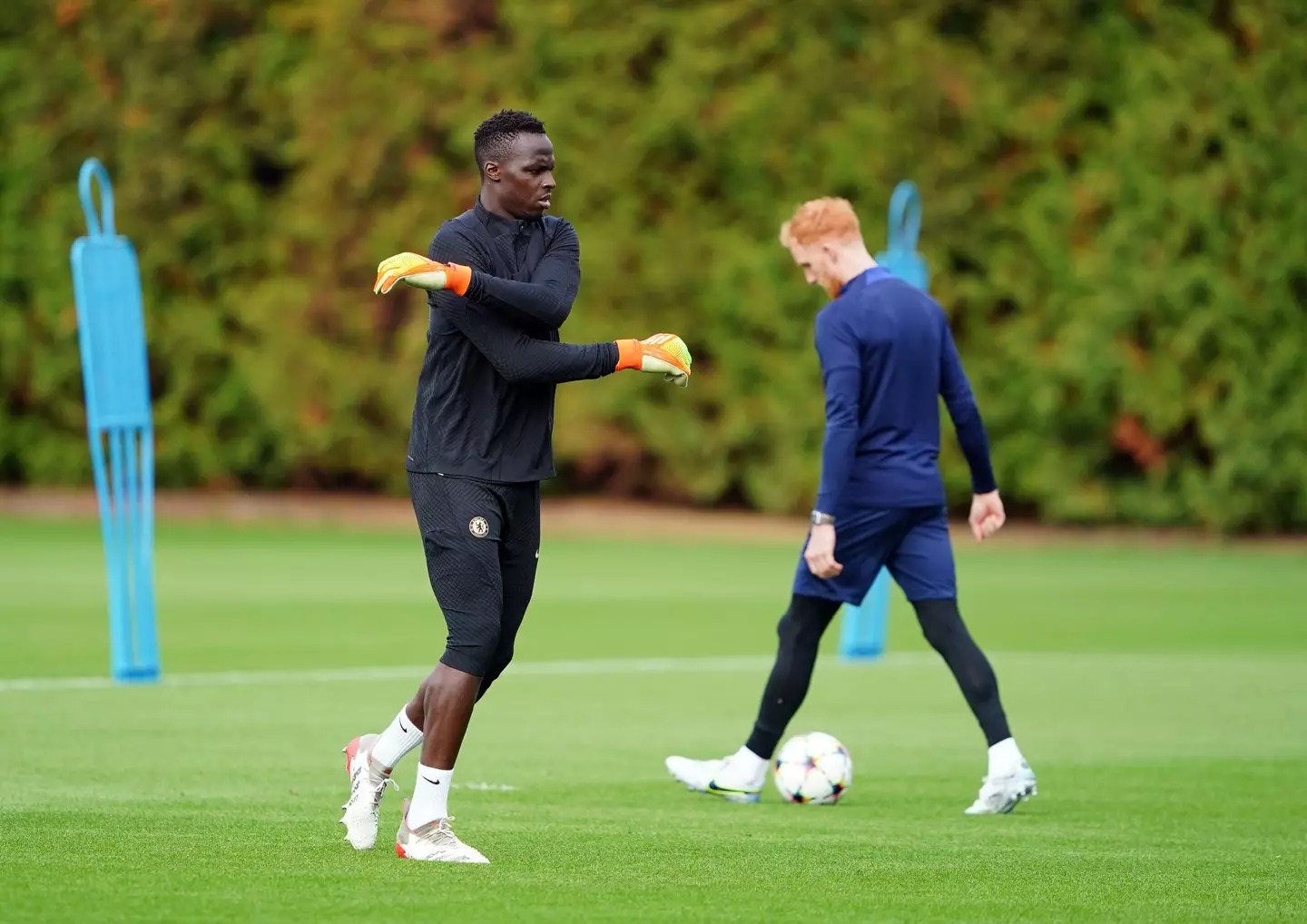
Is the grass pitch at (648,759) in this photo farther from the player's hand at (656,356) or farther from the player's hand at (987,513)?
the player's hand at (656,356)

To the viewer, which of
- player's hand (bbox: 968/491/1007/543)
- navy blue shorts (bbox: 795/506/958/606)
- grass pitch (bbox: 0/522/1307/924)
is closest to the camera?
grass pitch (bbox: 0/522/1307/924)

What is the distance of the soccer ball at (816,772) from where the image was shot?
24.9 ft

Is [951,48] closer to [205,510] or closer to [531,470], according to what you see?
[205,510]

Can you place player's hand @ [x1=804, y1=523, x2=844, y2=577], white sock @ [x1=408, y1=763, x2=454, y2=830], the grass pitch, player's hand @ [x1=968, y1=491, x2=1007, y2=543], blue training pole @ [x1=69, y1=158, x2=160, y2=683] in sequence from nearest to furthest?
1. the grass pitch
2. white sock @ [x1=408, y1=763, x2=454, y2=830]
3. player's hand @ [x1=804, y1=523, x2=844, y2=577]
4. player's hand @ [x1=968, y1=491, x2=1007, y2=543]
5. blue training pole @ [x1=69, y1=158, x2=160, y2=683]

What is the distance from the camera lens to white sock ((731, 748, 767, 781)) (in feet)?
25.3

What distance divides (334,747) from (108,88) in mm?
20181

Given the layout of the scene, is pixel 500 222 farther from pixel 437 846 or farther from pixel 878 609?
pixel 878 609

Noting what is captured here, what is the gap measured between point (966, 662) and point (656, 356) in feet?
7.02

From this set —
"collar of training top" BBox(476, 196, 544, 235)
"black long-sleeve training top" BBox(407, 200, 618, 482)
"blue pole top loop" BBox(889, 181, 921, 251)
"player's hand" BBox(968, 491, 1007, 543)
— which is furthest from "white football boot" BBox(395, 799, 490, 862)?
"blue pole top loop" BBox(889, 181, 921, 251)

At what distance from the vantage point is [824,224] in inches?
303

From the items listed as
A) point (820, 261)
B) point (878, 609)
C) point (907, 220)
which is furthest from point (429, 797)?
point (907, 220)

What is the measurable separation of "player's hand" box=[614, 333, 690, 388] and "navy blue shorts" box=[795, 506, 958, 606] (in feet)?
5.45

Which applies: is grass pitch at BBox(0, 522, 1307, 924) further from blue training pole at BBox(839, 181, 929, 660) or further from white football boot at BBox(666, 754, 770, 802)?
blue training pole at BBox(839, 181, 929, 660)

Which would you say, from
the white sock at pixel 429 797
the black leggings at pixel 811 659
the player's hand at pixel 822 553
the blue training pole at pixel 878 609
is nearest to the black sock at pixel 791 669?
the black leggings at pixel 811 659
